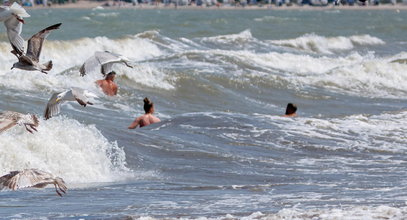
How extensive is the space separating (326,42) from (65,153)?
3275 centimetres

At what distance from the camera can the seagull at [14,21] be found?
6.93 meters

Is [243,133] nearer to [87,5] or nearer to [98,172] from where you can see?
[98,172]

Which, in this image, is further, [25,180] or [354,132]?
[354,132]

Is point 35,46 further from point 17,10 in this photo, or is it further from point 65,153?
point 65,153

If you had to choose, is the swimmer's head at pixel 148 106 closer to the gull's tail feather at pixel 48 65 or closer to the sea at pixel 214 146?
the sea at pixel 214 146

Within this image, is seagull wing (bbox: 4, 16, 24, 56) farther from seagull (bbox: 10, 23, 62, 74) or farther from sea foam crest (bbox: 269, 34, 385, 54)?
sea foam crest (bbox: 269, 34, 385, 54)

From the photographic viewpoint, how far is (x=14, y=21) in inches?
282

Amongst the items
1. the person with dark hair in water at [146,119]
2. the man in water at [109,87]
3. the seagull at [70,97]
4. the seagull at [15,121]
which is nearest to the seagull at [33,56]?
the seagull at [70,97]

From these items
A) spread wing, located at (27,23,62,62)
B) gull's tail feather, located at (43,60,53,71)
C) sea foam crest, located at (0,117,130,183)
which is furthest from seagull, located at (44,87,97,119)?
sea foam crest, located at (0,117,130,183)

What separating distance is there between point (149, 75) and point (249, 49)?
47.1 ft

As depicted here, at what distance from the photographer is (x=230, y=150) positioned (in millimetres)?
13062

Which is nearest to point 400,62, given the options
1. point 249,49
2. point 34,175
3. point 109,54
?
point 249,49

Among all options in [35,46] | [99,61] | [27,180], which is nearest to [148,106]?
[99,61]

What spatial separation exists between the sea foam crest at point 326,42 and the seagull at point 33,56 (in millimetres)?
32835
